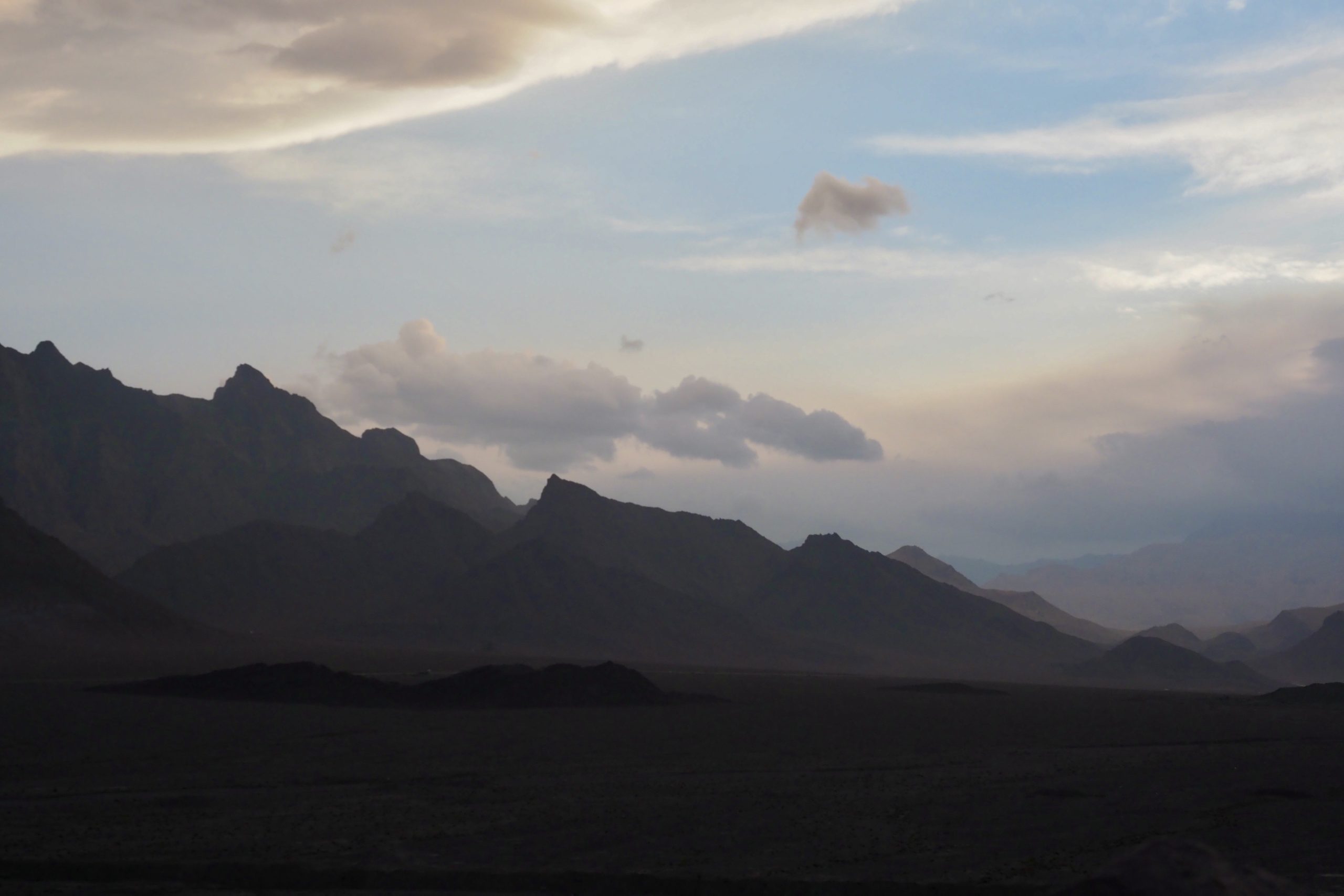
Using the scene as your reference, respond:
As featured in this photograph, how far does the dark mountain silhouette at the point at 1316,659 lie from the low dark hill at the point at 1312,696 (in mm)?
81677

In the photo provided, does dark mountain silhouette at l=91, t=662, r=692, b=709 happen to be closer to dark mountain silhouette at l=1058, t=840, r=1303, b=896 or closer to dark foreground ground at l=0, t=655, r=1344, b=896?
dark foreground ground at l=0, t=655, r=1344, b=896

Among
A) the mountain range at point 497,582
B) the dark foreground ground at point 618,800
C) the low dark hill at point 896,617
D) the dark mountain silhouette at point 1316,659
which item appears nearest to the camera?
the dark foreground ground at point 618,800

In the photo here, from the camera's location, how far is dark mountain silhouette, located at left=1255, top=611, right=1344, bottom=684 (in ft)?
529

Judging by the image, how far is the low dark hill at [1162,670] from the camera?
474 ft

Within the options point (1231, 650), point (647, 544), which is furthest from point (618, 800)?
point (1231, 650)

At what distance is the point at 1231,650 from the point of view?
192 m

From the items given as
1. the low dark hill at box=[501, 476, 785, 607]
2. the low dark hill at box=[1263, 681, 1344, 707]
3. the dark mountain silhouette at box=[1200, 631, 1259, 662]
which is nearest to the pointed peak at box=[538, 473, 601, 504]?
the low dark hill at box=[501, 476, 785, 607]

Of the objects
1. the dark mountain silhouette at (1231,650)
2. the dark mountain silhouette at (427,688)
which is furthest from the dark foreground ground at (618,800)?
the dark mountain silhouette at (1231,650)

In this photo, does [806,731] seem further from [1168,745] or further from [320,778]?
[320,778]

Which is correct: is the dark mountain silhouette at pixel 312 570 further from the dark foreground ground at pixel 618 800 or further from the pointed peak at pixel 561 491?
the dark foreground ground at pixel 618 800

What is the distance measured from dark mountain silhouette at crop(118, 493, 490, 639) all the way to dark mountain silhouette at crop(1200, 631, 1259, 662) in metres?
111

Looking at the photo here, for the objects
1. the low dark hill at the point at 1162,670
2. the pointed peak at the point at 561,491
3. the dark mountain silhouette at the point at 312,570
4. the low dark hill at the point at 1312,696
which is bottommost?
the low dark hill at the point at 1162,670

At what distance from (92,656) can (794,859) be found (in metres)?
81.9

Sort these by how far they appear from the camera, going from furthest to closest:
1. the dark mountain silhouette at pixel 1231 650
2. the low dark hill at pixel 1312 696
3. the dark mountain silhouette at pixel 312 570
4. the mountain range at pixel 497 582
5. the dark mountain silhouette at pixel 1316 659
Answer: the dark mountain silhouette at pixel 1231 650 → the dark mountain silhouette at pixel 1316 659 → the dark mountain silhouette at pixel 312 570 → the mountain range at pixel 497 582 → the low dark hill at pixel 1312 696
